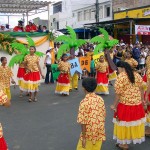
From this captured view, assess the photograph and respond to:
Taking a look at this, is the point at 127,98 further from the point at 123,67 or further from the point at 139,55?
the point at 139,55

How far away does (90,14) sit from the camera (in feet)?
139

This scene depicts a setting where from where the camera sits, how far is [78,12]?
45.0 metres

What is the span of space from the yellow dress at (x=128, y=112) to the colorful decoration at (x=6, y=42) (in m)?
8.18

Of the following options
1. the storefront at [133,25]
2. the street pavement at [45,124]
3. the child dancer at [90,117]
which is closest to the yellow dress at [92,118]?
the child dancer at [90,117]

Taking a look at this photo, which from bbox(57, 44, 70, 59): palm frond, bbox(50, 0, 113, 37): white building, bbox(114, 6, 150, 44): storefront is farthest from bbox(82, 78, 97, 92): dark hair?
bbox(50, 0, 113, 37): white building

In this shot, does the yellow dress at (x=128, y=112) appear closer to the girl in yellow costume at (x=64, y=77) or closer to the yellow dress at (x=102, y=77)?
the yellow dress at (x=102, y=77)

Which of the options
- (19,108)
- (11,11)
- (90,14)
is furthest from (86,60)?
(90,14)

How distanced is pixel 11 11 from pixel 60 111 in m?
10.9

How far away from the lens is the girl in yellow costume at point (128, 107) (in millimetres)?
4934

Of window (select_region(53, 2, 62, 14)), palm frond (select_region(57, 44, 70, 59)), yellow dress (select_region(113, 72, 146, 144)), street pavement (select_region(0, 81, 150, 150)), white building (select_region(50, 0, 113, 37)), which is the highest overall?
window (select_region(53, 2, 62, 14))

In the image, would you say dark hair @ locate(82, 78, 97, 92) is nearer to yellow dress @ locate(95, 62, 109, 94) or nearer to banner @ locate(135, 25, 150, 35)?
A: yellow dress @ locate(95, 62, 109, 94)

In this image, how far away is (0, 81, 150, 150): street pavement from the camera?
564 centimetres

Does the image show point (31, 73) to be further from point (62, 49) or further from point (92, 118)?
→ point (92, 118)

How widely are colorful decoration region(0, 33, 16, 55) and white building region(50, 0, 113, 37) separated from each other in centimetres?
2636
